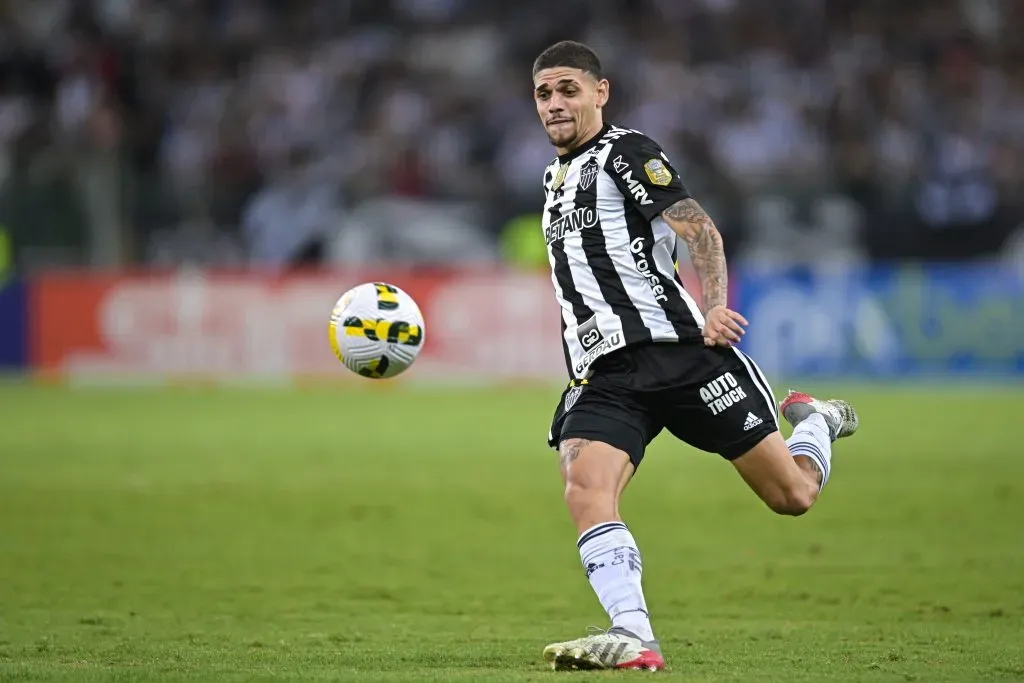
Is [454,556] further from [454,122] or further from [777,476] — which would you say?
[454,122]

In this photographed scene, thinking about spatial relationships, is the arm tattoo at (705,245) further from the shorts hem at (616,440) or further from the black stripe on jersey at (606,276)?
the shorts hem at (616,440)

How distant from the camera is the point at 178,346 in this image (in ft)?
73.7

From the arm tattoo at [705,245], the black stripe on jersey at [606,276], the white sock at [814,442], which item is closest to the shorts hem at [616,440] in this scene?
the black stripe on jersey at [606,276]

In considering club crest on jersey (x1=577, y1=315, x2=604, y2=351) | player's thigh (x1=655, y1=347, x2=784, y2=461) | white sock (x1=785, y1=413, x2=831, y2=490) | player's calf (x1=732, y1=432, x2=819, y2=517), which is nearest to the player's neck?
club crest on jersey (x1=577, y1=315, x2=604, y2=351)

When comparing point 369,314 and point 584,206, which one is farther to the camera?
point 369,314

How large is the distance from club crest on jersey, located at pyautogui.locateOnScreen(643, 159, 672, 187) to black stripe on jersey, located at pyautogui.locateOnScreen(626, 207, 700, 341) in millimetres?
171

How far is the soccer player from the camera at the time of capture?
6.39m

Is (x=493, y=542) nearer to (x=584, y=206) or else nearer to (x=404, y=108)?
(x=584, y=206)

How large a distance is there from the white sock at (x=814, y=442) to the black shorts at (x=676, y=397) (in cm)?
42

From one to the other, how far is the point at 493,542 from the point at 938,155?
15.6m

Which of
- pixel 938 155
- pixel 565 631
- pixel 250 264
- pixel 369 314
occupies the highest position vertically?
pixel 938 155

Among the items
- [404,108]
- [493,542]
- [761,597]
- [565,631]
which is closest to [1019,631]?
[761,597]

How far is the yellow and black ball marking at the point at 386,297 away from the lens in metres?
7.19

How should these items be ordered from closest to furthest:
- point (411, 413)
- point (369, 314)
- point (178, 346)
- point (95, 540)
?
1. point (369, 314)
2. point (95, 540)
3. point (411, 413)
4. point (178, 346)
